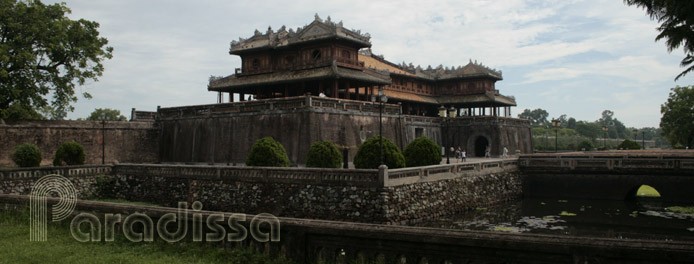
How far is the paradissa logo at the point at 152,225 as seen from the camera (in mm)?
8562

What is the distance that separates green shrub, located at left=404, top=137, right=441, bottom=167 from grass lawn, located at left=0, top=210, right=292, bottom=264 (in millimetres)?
16305

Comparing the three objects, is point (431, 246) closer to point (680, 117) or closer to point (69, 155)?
point (69, 155)

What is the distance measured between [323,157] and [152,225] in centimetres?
1339

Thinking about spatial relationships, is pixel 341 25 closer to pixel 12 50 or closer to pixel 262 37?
pixel 262 37

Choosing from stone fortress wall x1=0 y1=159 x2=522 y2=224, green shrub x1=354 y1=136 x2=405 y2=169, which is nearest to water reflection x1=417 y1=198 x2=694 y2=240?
stone fortress wall x1=0 y1=159 x2=522 y2=224

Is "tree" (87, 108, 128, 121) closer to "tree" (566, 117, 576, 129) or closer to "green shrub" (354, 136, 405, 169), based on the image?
"green shrub" (354, 136, 405, 169)

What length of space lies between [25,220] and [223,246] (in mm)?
5796

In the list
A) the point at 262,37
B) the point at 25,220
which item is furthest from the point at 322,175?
the point at 262,37

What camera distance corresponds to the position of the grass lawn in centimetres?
839

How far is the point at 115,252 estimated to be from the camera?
9086 millimetres

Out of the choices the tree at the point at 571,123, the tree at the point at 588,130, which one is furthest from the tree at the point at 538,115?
the tree at the point at 588,130

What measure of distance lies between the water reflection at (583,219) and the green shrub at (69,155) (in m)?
19.8

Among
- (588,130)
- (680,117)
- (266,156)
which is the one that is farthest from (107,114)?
(588,130)

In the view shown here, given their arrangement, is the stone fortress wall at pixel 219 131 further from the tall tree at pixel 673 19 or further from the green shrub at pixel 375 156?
the tall tree at pixel 673 19
